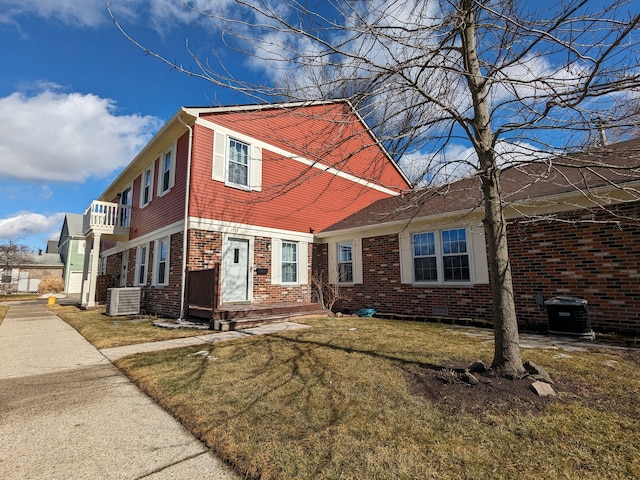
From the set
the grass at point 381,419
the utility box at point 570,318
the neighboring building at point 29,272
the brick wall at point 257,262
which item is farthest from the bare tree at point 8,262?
the utility box at point 570,318

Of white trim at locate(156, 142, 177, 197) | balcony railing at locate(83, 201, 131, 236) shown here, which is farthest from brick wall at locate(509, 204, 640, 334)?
balcony railing at locate(83, 201, 131, 236)

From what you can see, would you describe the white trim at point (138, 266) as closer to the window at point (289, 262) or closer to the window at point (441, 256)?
the window at point (289, 262)

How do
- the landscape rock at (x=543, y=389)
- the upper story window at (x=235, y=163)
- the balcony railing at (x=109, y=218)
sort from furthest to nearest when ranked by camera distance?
1. the balcony railing at (x=109, y=218)
2. the upper story window at (x=235, y=163)
3. the landscape rock at (x=543, y=389)

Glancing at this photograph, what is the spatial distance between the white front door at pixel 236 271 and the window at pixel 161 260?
2061mm

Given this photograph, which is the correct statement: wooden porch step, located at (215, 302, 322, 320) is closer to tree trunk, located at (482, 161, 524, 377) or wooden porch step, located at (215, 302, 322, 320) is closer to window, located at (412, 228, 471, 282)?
window, located at (412, 228, 471, 282)

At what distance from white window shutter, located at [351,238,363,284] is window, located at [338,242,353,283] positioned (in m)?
0.31

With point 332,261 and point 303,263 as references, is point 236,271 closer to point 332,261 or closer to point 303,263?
point 303,263

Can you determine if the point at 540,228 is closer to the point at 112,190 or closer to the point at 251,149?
the point at 251,149

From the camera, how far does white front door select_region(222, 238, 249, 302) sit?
9.96 meters

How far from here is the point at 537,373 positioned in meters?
3.53

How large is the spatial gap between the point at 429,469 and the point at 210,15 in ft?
13.9

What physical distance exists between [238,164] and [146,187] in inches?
189

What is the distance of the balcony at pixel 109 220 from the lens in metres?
13.0

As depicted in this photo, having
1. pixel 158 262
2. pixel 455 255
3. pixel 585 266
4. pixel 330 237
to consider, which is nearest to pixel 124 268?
pixel 158 262
